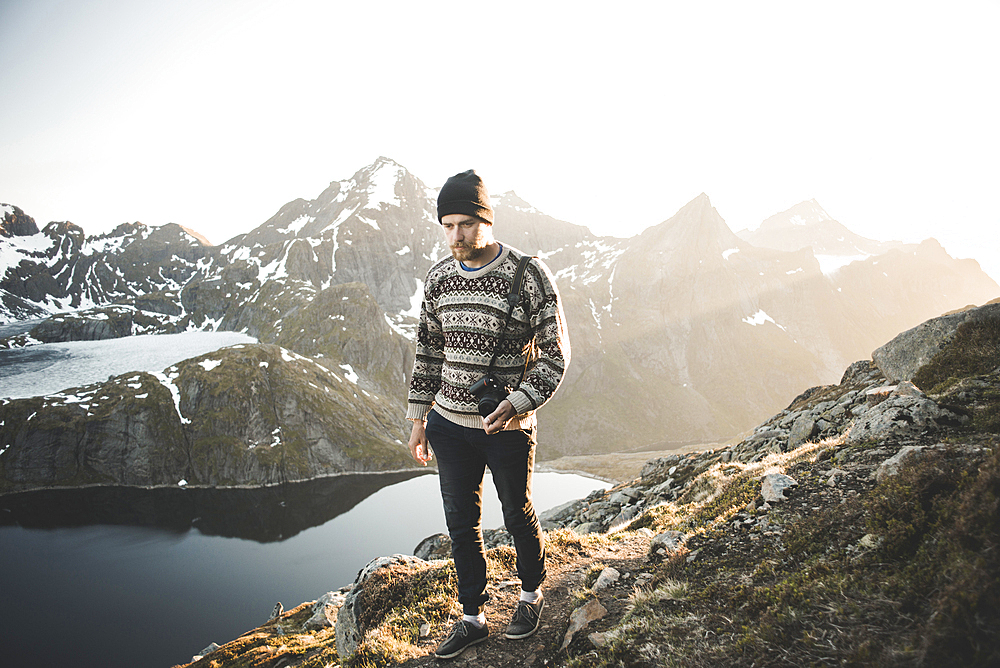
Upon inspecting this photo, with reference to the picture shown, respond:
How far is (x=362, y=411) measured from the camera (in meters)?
153

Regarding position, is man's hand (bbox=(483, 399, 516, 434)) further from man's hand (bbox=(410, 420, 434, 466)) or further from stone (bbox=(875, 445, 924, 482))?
stone (bbox=(875, 445, 924, 482))

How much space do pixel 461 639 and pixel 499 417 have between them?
293 cm

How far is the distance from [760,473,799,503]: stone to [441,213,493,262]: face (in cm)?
582

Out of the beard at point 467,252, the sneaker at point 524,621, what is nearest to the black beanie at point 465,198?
the beard at point 467,252

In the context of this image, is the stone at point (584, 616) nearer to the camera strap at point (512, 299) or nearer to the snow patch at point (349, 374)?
the camera strap at point (512, 299)

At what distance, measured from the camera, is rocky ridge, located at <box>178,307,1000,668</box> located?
8.64 feet

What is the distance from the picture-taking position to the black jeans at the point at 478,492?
181 inches

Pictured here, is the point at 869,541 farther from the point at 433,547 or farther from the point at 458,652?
the point at 433,547

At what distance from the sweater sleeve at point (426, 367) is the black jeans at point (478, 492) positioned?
33cm

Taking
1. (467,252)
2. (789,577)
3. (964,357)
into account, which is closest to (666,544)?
(789,577)

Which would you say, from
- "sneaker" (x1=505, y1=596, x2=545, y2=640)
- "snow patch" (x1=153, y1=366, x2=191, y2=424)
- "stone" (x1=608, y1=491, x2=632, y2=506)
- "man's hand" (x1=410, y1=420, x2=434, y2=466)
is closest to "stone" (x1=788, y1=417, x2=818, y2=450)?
"stone" (x1=608, y1=491, x2=632, y2=506)

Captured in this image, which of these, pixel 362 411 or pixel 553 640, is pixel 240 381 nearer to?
pixel 362 411

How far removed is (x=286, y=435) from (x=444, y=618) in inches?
5817

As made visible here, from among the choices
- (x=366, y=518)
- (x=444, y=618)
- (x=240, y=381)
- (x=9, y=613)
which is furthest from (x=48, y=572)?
(x=444, y=618)
